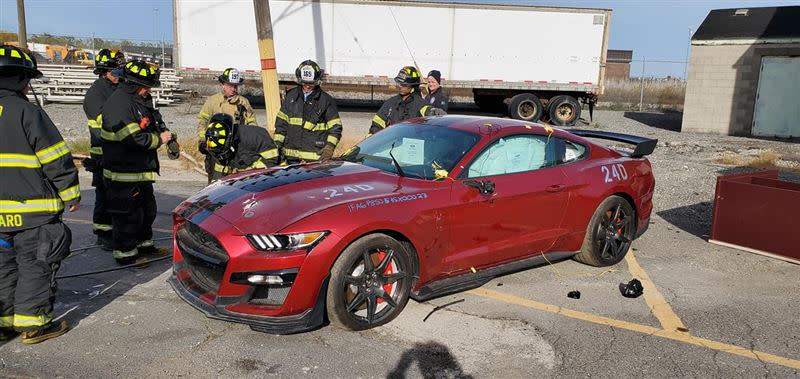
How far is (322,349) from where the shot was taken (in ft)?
13.4

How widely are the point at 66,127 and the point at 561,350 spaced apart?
47.1 ft

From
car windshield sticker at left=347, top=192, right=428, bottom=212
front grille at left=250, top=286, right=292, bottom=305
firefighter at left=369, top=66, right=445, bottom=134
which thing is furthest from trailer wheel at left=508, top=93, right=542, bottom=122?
front grille at left=250, top=286, right=292, bottom=305

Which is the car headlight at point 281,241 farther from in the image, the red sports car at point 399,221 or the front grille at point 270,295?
the front grille at point 270,295

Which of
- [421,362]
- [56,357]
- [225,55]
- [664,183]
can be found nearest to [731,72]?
[664,183]

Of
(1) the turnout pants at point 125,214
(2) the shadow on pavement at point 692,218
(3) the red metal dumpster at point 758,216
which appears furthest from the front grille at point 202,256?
(2) the shadow on pavement at point 692,218

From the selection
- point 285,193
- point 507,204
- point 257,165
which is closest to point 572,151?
point 507,204

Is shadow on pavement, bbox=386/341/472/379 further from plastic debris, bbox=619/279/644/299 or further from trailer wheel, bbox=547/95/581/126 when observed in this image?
trailer wheel, bbox=547/95/581/126

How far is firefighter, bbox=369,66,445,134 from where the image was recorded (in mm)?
7453

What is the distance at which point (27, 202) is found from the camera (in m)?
3.98

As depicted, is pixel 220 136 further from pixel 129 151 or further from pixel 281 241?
pixel 281 241

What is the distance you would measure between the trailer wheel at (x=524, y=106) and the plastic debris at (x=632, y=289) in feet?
53.5

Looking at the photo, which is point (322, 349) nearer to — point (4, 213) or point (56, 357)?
point (56, 357)

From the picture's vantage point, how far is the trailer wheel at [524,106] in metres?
21.3

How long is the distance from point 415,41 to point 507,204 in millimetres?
16256
